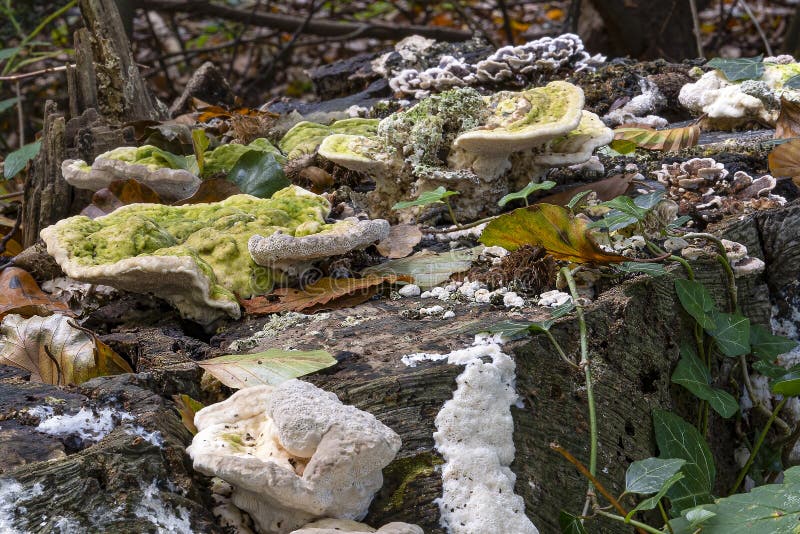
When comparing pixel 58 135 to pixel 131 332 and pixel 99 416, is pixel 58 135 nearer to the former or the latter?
pixel 131 332

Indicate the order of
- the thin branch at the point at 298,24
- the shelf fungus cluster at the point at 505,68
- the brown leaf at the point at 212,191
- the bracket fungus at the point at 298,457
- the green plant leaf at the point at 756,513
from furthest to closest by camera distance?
the thin branch at the point at 298,24 < the shelf fungus cluster at the point at 505,68 < the brown leaf at the point at 212,191 < the green plant leaf at the point at 756,513 < the bracket fungus at the point at 298,457

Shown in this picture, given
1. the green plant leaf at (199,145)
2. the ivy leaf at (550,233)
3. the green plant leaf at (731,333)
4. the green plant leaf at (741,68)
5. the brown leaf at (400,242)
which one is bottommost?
the green plant leaf at (731,333)

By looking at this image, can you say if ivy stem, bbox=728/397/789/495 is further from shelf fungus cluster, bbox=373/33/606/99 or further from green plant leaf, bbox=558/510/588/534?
shelf fungus cluster, bbox=373/33/606/99

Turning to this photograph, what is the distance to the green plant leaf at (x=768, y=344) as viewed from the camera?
105 inches

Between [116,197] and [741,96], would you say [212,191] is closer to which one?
[116,197]

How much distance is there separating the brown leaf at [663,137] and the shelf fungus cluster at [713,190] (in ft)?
1.52

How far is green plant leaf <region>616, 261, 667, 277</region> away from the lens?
2.22 meters

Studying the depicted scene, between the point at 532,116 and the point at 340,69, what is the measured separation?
287 centimetres

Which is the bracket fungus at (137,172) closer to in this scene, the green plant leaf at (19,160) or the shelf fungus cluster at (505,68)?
the green plant leaf at (19,160)

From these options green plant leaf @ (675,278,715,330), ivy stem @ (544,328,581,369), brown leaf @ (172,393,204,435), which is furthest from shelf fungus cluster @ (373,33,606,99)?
brown leaf @ (172,393,204,435)

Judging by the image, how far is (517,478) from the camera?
1876 mm

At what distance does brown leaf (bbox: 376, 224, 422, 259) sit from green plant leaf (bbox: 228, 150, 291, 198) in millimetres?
594

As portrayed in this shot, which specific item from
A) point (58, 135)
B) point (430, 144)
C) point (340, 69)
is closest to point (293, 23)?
point (340, 69)

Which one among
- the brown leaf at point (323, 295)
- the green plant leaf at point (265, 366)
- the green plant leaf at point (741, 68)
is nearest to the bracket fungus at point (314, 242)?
the brown leaf at point (323, 295)
